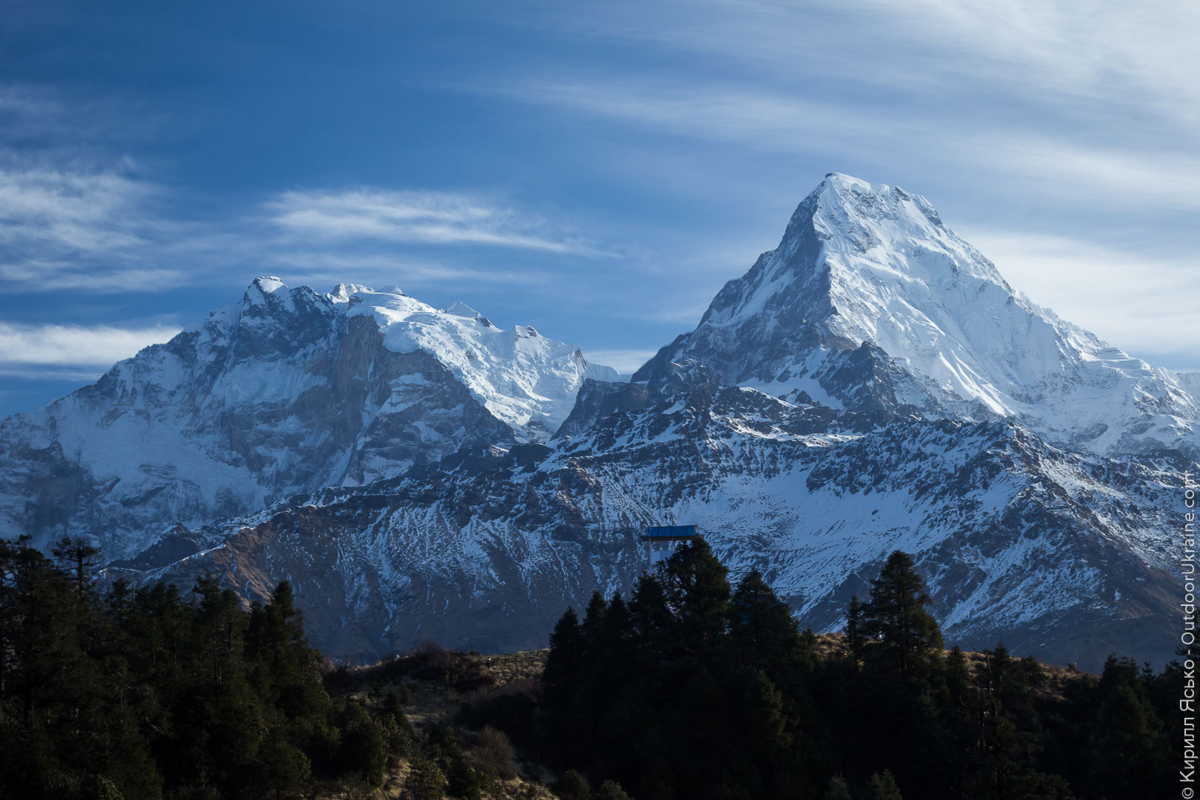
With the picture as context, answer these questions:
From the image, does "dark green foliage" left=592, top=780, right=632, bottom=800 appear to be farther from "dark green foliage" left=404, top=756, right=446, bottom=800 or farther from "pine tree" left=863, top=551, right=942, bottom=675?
"pine tree" left=863, top=551, right=942, bottom=675

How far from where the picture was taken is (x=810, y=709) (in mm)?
86000

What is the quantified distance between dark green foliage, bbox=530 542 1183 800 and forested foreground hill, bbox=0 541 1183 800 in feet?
0.54

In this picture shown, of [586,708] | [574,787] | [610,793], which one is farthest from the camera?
[586,708]

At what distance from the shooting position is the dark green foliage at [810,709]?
77.1 metres

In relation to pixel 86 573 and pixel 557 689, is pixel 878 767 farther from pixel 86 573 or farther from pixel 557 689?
pixel 86 573

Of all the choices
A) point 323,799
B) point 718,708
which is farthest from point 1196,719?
point 323,799

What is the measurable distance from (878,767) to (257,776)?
1694 inches

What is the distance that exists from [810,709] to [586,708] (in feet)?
54.9

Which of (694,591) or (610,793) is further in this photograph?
(694,591)

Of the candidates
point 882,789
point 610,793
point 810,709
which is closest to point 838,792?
point 882,789

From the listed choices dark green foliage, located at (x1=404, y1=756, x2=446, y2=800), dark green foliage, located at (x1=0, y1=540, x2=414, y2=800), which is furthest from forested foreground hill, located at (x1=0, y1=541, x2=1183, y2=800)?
dark green foliage, located at (x1=404, y1=756, x2=446, y2=800)

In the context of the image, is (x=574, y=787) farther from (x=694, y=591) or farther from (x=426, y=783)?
(x=694, y=591)

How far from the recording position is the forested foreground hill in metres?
64.0

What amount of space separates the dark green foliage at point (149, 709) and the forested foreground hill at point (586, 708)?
15 cm
